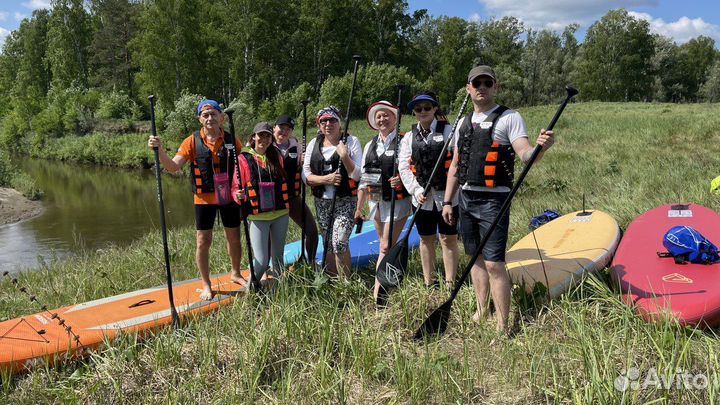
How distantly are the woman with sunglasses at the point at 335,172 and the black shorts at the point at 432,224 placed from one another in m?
0.65

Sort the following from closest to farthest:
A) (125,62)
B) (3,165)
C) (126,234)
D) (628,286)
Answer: (628,286) → (126,234) → (3,165) → (125,62)

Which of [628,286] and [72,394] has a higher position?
[628,286]

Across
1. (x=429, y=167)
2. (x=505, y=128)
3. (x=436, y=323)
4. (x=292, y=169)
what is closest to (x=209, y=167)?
(x=292, y=169)

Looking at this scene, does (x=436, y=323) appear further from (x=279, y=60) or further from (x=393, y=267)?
(x=279, y=60)

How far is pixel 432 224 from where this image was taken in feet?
13.6

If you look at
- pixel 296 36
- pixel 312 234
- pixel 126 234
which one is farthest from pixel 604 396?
pixel 296 36

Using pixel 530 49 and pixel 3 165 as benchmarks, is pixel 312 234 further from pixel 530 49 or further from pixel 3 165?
pixel 530 49

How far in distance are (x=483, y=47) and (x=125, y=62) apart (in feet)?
118

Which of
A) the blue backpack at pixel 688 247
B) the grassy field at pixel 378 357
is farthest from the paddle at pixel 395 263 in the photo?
the blue backpack at pixel 688 247

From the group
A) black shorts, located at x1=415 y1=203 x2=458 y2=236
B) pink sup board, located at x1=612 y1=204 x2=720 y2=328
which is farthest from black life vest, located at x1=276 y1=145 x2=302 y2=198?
pink sup board, located at x1=612 y1=204 x2=720 y2=328

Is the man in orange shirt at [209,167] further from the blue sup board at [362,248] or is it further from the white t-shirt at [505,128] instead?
the white t-shirt at [505,128]

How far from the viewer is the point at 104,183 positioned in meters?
24.1

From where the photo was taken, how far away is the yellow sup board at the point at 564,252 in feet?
13.1

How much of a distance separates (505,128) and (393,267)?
4.94 ft
